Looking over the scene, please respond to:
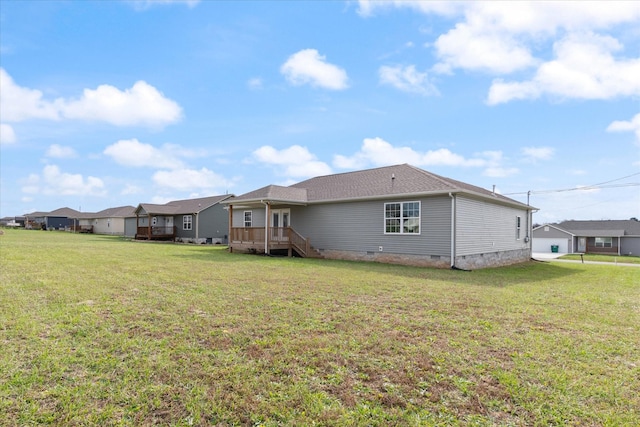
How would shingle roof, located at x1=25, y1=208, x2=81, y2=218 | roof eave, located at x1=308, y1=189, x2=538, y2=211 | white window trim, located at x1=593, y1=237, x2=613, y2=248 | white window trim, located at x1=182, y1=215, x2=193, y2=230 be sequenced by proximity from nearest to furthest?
roof eave, located at x1=308, y1=189, x2=538, y2=211, white window trim, located at x1=182, y1=215, x2=193, y2=230, white window trim, located at x1=593, y1=237, x2=613, y2=248, shingle roof, located at x1=25, y1=208, x2=81, y2=218

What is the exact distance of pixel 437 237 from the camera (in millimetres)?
13633

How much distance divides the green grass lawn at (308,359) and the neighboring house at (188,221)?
23.3 metres

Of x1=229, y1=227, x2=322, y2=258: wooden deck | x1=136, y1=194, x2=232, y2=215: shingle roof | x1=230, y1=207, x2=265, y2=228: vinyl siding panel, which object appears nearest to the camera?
x1=229, y1=227, x2=322, y2=258: wooden deck

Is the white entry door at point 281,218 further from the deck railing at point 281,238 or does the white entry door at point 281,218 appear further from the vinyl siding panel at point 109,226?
the vinyl siding panel at point 109,226

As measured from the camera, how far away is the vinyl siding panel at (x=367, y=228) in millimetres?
13617

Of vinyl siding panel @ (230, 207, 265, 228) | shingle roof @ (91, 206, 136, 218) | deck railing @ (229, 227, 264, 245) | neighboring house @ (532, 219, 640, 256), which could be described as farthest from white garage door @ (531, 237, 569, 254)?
shingle roof @ (91, 206, 136, 218)

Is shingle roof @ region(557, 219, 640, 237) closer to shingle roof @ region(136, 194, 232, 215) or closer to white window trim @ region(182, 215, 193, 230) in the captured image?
shingle roof @ region(136, 194, 232, 215)

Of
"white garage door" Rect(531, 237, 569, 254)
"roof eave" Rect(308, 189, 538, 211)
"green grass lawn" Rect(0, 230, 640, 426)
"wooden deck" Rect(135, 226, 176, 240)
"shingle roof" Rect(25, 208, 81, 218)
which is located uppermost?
"shingle roof" Rect(25, 208, 81, 218)

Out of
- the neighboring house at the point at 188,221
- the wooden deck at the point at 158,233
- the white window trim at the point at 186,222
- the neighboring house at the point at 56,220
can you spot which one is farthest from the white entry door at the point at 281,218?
the neighboring house at the point at 56,220

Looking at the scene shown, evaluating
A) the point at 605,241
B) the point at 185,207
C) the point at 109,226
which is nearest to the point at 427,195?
the point at 185,207

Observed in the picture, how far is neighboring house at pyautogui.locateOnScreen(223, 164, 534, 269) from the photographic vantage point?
13.7m

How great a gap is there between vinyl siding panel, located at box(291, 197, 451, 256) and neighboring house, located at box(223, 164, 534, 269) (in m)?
0.04

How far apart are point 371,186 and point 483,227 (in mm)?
5251

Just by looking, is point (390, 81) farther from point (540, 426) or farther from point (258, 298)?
point (540, 426)
